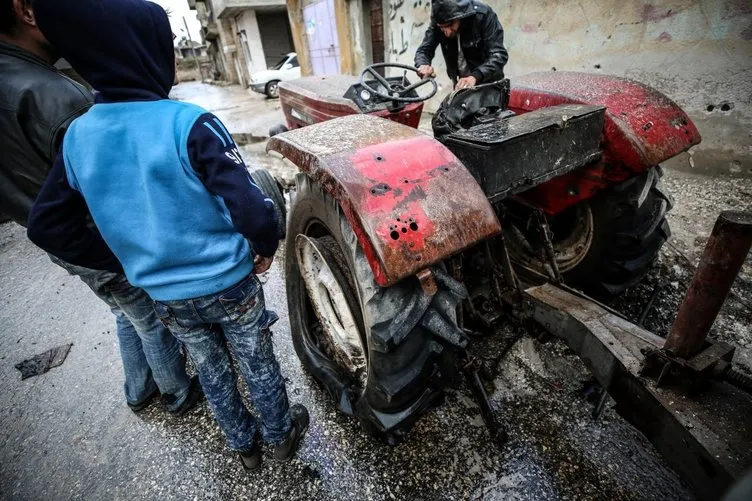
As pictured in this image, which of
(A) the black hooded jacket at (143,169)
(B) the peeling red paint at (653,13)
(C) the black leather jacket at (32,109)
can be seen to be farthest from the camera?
(B) the peeling red paint at (653,13)

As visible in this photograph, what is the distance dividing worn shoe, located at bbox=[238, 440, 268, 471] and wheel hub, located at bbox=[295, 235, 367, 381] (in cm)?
54

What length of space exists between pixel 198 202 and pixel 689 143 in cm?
214

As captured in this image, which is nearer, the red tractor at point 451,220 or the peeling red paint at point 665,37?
the red tractor at point 451,220

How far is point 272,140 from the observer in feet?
4.96

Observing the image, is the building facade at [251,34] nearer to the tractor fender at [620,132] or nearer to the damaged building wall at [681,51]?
the damaged building wall at [681,51]

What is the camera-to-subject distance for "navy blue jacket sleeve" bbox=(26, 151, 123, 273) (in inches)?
44.4

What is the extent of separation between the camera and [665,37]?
11.3 ft

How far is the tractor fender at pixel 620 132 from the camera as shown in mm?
1585

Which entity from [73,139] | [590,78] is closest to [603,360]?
[590,78]

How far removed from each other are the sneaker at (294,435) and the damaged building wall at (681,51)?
381 centimetres

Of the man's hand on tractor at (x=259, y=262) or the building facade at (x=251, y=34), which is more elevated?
the building facade at (x=251, y=34)

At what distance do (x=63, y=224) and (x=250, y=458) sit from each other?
1.22 m

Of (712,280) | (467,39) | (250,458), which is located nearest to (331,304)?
(250,458)

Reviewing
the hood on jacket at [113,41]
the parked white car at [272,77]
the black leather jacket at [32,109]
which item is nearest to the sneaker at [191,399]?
the black leather jacket at [32,109]
